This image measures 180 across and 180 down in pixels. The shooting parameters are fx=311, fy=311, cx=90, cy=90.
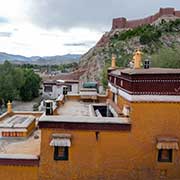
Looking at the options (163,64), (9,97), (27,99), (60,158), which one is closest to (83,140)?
(60,158)

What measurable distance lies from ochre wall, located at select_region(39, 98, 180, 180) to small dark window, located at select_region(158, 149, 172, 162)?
137 mm

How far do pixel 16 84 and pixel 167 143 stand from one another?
41225mm

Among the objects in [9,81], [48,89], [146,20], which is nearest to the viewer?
[9,81]

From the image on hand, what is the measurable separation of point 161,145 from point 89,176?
2647 mm

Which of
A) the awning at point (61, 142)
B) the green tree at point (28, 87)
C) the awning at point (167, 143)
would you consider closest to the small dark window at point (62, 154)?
the awning at point (61, 142)

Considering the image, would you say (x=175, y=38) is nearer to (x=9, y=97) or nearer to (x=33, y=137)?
(x=9, y=97)

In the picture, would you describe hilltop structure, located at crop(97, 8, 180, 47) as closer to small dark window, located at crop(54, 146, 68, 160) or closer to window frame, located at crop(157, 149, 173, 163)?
window frame, located at crop(157, 149, 173, 163)

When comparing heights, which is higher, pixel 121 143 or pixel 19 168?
pixel 121 143

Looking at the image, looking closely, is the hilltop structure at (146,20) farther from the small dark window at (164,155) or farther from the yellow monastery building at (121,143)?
the small dark window at (164,155)

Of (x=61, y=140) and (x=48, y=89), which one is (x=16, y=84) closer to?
(x=48, y=89)

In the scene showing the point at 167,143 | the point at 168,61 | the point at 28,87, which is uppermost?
the point at 168,61

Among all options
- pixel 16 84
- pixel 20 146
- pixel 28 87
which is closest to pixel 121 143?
pixel 20 146

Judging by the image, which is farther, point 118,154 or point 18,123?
point 18,123

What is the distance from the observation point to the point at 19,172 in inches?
421
